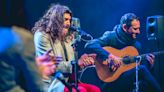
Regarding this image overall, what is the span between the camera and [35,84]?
80.0 inches

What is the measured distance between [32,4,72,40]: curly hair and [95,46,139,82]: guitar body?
1.16 metres

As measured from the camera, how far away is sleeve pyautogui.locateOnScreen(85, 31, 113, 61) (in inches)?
211

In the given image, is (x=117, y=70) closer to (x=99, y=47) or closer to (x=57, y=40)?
(x=99, y=47)

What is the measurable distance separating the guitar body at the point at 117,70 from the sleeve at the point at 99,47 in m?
0.08

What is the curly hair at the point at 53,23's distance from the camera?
424 cm

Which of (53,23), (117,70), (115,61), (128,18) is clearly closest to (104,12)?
(128,18)

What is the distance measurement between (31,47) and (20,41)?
77 mm

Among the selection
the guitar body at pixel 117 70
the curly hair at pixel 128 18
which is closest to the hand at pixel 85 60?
the guitar body at pixel 117 70

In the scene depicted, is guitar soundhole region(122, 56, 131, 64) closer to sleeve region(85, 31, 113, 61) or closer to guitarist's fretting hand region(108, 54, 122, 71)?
guitarist's fretting hand region(108, 54, 122, 71)

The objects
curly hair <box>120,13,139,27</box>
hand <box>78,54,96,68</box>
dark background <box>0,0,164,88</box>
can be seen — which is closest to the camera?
hand <box>78,54,96,68</box>

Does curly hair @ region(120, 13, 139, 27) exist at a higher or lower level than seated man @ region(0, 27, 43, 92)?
higher

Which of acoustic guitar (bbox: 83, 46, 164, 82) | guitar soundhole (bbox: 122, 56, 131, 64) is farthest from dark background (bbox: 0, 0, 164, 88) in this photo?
guitar soundhole (bbox: 122, 56, 131, 64)

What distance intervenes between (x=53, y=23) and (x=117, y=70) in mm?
1484

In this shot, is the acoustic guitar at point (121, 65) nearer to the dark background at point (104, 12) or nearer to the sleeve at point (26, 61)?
the dark background at point (104, 12)
